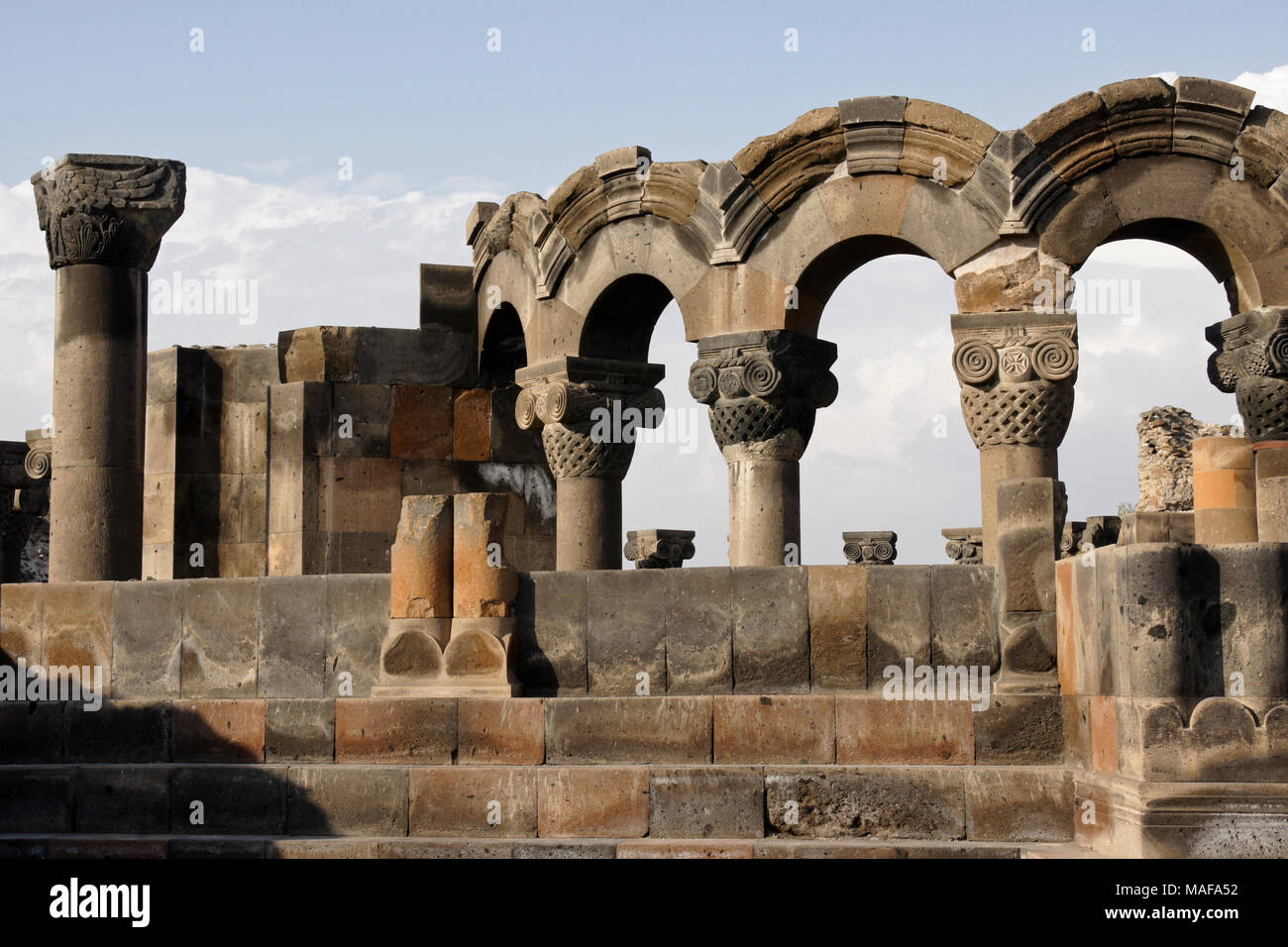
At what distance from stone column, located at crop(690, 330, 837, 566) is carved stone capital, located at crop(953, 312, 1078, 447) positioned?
108cm

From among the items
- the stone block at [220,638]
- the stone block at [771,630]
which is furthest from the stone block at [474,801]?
the stone block at [220,638]

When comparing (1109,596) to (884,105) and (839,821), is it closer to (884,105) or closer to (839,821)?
(839,821)

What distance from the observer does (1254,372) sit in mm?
10375

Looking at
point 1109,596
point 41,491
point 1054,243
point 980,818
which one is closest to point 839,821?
point 980,818

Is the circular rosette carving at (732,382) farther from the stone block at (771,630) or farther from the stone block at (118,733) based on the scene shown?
the stone block at (118,733)

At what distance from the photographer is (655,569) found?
9.21 m

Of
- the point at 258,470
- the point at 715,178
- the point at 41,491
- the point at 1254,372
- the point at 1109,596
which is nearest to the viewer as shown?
the point at 1109,596

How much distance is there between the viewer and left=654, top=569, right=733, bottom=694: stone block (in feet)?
29.1

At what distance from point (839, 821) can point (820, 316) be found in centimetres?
399

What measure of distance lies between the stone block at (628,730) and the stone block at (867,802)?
1.53 feet

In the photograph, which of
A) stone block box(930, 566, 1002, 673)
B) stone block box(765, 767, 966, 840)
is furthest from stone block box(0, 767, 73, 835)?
stone block box(930, 566, 1002, 673)

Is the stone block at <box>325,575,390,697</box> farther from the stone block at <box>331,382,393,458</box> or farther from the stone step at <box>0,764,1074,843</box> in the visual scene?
the stone block at <box>331,382,393,458</box>

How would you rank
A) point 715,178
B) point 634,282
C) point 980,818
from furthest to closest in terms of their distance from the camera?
point 634,282 → point 715,178 → point 980,818

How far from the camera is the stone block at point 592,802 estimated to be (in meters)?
8.58
